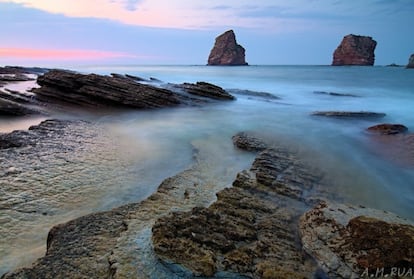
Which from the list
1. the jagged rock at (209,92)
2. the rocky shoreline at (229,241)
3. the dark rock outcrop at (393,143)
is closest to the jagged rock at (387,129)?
the dark rock outcrop at (393,143)

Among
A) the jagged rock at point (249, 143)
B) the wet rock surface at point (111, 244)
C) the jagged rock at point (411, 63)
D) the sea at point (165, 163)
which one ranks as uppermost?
the jagged rock at point (411, 63)

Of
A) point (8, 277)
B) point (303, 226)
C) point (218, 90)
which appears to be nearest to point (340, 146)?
point (303, 226)

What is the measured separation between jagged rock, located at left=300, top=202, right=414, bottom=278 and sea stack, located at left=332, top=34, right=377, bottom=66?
123840mm

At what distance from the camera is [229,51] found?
13500 cm

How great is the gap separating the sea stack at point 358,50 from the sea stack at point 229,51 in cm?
3961

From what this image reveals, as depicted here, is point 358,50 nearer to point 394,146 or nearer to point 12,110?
point 394,146

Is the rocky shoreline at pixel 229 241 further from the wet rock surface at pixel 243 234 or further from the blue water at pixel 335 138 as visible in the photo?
the blue water at pixel 335 138

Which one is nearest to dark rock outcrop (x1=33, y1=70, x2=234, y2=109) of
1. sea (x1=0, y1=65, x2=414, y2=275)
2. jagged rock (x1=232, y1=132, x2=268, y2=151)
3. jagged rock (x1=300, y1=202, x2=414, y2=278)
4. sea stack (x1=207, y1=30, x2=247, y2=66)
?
sea (x1=0, y1=65, x2=414, y2=275)

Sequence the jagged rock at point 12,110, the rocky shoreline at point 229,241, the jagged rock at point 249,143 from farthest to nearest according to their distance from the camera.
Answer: the jagged rock at point 12,110 < the jagged rock at point 249,143 < the rocky shoreline at point 229,241

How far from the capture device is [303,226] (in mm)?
4484

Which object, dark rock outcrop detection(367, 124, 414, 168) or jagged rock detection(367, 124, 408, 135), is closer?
dark rock outcrop detection(367, 124, 414, 168)

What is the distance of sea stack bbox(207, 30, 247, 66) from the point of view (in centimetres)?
13400

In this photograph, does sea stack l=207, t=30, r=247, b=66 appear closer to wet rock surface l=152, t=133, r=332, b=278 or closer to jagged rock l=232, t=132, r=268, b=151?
jagged rock l=232, t=132, r=268, b=151

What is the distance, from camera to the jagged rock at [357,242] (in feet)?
11.5
